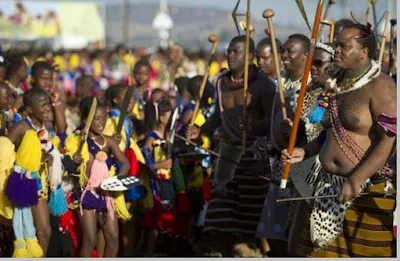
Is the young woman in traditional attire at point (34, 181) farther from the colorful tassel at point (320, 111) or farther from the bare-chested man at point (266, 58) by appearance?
the colorful tassel at point (320, 111)

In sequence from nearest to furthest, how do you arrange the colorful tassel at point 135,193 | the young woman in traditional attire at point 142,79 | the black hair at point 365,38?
the black hair at point 365,38
the colorful tassel at point 135,193
the young woman in traditional attire at point 142,79

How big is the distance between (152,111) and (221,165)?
3.96ft

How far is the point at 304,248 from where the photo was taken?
7594 millimetres

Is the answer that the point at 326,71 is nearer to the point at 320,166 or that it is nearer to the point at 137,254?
the point at 320,166

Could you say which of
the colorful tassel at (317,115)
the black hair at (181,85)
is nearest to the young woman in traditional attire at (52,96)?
the black hair at (181,85)

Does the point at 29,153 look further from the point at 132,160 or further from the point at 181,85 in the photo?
the point at 181,85

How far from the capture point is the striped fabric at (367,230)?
24.1 ft

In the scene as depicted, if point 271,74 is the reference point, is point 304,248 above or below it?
below

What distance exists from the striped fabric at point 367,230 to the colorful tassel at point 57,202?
2.45 meters

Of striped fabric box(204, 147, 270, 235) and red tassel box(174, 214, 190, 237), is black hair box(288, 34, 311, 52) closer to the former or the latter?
striped fabric box(204, 147, 270, 235)

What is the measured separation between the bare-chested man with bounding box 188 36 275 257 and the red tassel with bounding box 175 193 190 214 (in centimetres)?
52

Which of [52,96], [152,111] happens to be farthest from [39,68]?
[152,111]

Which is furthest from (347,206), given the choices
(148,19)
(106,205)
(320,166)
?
(148,19)

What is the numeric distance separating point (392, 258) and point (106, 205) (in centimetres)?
271
